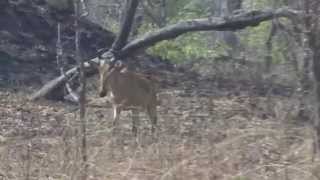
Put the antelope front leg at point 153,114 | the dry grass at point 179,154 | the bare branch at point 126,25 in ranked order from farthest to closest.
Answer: the bare branch at point 126,25 < the antelope front leg at point 153,114 < the dry grass at point 179,154

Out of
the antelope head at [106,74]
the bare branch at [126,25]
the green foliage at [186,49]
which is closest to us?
the antelope head at [106,74]

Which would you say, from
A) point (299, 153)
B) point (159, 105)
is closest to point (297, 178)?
point (299, 153)

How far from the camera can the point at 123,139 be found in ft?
31.7

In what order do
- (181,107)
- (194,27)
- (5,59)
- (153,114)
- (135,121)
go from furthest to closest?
1. (5,59)
2. (194,27)
3. (181,107)
4. (153,114)
5. (135,121)

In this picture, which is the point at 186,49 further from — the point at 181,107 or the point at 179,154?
the point at 179,154

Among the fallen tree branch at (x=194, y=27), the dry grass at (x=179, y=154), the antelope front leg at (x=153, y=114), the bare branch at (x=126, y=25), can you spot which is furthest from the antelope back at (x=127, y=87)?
the dry grass at (x=179, y=154)

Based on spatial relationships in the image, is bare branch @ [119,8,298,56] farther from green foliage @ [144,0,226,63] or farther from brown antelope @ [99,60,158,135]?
green foliage @ [144,0,226,63]

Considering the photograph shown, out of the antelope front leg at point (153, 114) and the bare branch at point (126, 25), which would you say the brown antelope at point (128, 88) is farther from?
the bare branch at point (126, 25)

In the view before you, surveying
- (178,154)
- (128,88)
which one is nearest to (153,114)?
(128,88)

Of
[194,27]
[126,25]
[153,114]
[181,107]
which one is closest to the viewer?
[153,114]

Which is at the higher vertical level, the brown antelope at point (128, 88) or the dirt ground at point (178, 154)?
the brown antelope at point (128, 88)

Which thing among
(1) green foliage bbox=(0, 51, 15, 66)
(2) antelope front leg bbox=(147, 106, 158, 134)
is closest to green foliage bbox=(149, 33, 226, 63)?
(1) green foliage bbox=(0, 51, 15, 66)

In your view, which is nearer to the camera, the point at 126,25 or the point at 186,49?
the point at 126,25

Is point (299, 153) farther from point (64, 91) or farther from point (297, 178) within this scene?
point (64, 91)
